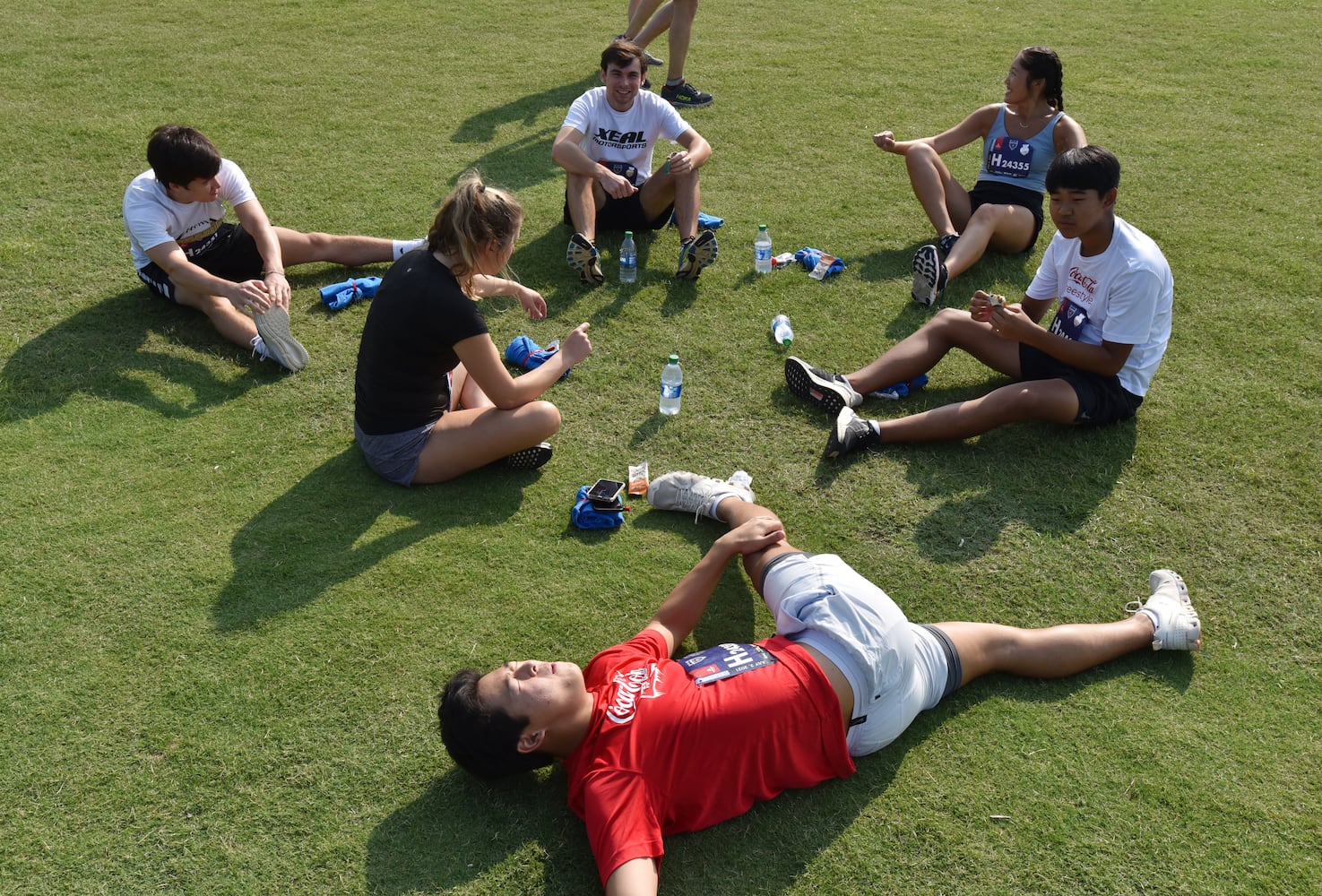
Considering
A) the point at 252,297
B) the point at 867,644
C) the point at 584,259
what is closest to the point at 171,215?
the point at 252,297

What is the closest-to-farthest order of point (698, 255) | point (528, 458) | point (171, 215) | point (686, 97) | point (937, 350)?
point (528, 458) < point (937, 350) < point (171, 215) < point (698, 255) < point (686, 97)

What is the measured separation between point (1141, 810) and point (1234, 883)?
387 mm

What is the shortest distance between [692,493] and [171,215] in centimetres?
421

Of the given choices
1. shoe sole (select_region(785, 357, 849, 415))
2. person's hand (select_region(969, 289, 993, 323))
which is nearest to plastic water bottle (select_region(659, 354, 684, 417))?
shoe sole (select_region(785, 357, 849, 415))

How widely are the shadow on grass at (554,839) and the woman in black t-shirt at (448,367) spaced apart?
81.1 inches

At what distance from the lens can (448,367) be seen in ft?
18.3

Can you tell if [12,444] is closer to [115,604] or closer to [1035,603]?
[115,604]

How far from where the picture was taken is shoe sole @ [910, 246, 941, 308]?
24.2ft

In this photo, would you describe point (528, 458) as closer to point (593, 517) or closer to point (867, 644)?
point (593, 517)

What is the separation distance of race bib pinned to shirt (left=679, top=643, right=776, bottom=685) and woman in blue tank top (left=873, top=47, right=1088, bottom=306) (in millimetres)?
4149

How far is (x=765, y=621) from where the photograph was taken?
4945mm

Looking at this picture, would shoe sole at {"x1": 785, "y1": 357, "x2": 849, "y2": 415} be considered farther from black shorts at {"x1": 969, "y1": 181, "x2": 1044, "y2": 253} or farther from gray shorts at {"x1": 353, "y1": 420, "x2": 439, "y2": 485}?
black shorts at {"x1": 969, "y1": 181, "x2": 1044, "y2": 253}

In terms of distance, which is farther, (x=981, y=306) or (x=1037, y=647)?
(x=981, y=306)

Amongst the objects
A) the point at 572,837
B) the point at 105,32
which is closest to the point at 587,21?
the point at 105,32
